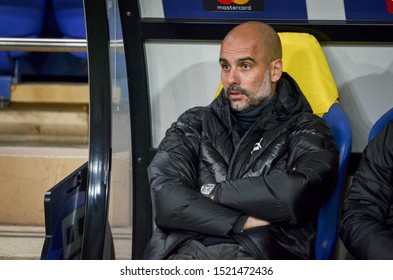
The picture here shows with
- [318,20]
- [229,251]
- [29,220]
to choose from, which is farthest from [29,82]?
[229,251]

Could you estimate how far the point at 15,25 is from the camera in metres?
4.85

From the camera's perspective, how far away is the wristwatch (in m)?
2.66

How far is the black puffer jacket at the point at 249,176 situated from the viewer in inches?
101

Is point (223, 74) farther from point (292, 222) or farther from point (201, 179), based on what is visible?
point (292, 222)

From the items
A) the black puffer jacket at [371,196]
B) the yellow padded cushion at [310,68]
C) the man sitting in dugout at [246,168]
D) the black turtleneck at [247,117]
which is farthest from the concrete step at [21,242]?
the black puffer jacket at [371,196]

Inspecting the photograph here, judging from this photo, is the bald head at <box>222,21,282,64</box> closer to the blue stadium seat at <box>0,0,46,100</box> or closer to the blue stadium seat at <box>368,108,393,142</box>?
the blue stadium seat at <box>368,108,393,142</box>

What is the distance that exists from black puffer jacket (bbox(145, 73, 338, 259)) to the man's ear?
24mm

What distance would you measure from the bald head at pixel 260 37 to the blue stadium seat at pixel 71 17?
2.25 meters

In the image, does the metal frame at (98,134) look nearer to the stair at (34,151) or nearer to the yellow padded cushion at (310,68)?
the yellow padded cushion at (310,68)

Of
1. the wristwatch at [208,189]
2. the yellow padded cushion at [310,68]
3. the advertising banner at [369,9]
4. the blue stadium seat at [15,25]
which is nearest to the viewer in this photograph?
the wristwatch at [208,189]

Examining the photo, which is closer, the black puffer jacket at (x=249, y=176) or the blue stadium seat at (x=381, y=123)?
the black puffer jacket at (x=249, y=176)

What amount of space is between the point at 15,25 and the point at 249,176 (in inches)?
101

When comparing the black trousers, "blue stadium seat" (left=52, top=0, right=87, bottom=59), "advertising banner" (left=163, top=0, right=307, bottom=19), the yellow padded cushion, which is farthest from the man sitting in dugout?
"blue stadium seat" (left=52, top=0, right=87, bottom=59)

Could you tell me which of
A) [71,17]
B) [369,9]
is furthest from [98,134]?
[71,17]
